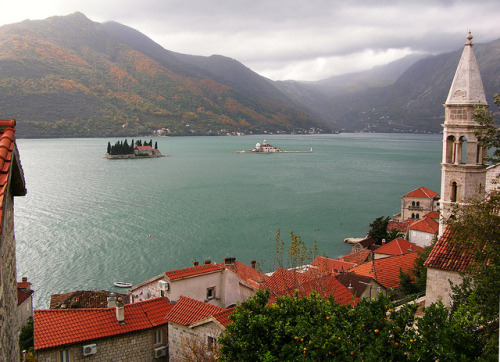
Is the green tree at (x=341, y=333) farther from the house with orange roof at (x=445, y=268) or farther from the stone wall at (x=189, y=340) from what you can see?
the house with orange roof at (x=445, y=268)

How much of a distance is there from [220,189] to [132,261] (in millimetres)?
32186

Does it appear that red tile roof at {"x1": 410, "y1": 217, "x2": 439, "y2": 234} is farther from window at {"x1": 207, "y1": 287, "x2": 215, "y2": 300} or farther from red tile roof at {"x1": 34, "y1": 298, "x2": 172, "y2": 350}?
red tile roof at {"x1": 34, "y1": 298, "x2": 172, "y2": 350}

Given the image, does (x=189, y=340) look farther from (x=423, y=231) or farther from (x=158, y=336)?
(x=423, y=231)

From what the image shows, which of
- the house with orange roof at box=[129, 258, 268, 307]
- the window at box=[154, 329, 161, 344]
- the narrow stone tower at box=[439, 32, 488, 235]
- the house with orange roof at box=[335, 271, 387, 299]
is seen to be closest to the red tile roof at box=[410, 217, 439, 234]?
the house with orange roof at box=[335, 271, 387, 299]

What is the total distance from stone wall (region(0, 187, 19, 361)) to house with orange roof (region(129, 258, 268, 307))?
28.8 feet

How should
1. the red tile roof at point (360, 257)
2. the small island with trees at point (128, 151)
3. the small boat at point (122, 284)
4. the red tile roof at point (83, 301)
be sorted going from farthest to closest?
the small island with trees at point (128, 151) < the red tile roof at point (360, 257) < the small boat at point (122, 284) < the red tile roof at point (83, 301)

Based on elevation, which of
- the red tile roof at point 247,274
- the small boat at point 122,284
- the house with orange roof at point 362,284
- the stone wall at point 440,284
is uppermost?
the stone wall at point 440,284

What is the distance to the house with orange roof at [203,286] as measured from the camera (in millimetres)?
12676

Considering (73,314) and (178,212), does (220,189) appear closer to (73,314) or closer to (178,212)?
(178,212)

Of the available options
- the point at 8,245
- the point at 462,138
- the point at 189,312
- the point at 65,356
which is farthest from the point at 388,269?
the point at 8,245

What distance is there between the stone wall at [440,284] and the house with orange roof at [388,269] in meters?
7.33

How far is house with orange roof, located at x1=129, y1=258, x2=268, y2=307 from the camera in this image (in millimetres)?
12676

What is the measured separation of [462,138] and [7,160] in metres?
16.3

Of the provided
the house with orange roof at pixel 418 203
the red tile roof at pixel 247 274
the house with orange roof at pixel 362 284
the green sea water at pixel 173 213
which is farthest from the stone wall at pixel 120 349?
the house with orange roof at pixel 418 203
